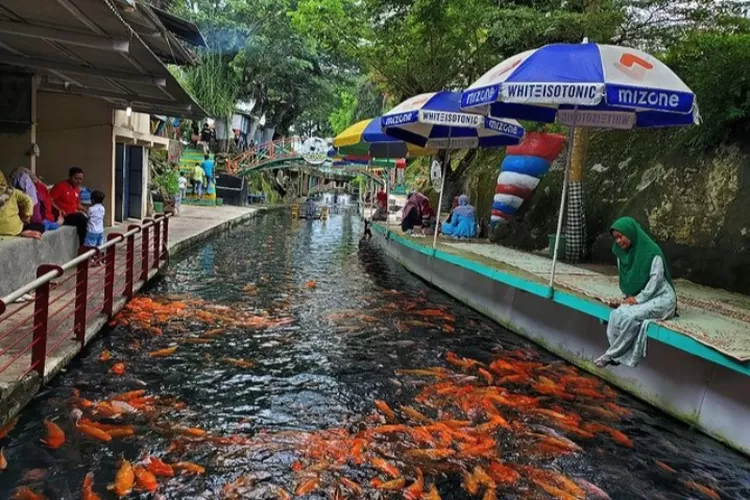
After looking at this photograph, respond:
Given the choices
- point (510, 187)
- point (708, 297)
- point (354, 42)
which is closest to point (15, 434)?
point (708, 297)

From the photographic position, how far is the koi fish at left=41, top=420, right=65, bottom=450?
4.89 metres

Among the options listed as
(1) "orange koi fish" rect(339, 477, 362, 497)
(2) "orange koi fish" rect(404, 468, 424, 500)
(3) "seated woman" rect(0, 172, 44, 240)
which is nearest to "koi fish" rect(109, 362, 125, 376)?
(3) "seated woman" rect(0, 172, 44, 240)

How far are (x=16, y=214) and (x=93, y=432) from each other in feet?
15.4

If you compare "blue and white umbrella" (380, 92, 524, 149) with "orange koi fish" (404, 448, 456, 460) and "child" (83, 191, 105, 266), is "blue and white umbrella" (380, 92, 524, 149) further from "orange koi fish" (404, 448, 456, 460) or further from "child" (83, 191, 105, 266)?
"orange koi fish" (404, 448, 456, 460)

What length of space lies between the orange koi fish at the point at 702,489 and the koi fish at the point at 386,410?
258 centimetres

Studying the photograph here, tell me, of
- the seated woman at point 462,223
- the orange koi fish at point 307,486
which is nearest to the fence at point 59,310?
the orange koi fish at point 307,486

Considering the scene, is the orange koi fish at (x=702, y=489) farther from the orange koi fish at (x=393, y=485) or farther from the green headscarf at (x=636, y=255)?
the orange koi fish at (x=393, y=485)

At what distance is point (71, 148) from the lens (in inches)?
653

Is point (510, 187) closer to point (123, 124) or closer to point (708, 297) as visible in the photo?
point (708, 297)

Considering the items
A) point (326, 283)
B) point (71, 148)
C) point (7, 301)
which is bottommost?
point (326, 283)

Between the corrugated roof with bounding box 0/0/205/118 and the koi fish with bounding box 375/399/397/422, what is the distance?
4.92 m

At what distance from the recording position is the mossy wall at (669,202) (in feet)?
28.1

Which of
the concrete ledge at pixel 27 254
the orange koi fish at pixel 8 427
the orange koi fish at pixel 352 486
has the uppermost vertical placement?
the concrete ledge at pixel 27 254

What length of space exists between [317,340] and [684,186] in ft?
21.4
